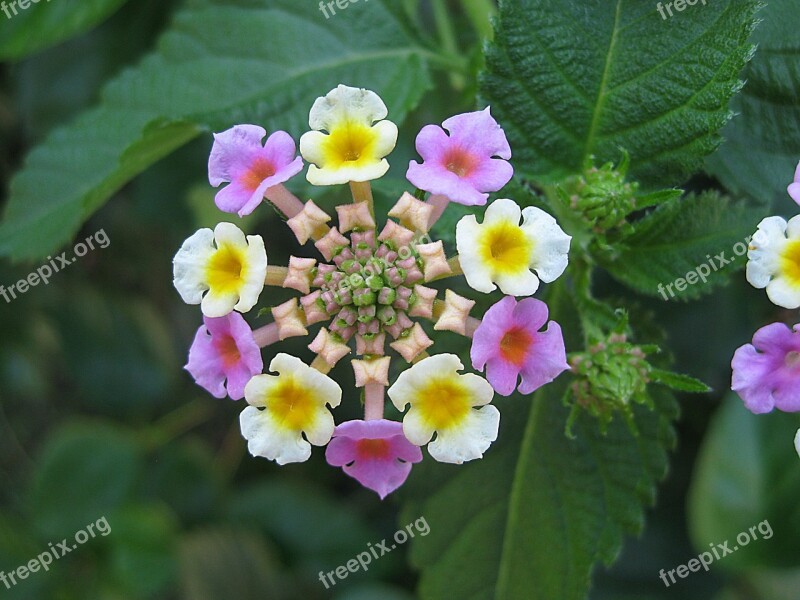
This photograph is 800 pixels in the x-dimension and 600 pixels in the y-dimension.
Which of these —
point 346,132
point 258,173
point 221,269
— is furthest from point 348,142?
point 221,269

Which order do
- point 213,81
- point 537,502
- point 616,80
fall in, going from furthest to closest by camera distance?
point 213,81 → point 537,502 → point 616,80

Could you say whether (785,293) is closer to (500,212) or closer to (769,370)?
(769,370)

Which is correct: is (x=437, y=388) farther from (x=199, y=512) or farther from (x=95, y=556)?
(x=95, y=556)

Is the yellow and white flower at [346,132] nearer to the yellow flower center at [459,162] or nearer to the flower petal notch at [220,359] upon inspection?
the yellow flower center at [459,162]

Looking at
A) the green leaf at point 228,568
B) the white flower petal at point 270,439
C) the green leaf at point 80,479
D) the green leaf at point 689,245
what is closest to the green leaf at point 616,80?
the green leaf at point 689,245

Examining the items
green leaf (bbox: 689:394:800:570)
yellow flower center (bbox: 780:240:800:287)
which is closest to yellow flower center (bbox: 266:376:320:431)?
yellow flower center (bbox: 780:240:800:287)

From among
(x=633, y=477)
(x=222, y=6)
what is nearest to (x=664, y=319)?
(x=633, y=477)
